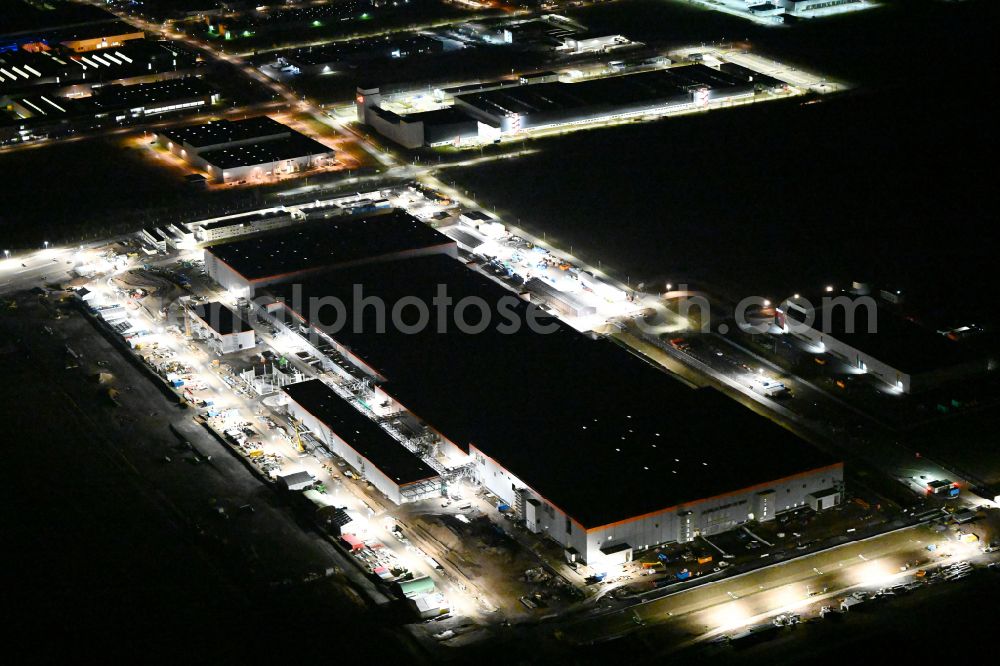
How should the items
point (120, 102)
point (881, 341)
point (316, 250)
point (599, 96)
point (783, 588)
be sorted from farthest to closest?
1. point (120, 102)
2. point (599, 96)
3. point (316, 250)
4. point (881, 341)
5. point (783, 588)

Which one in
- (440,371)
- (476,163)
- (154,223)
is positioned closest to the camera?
(440,371)

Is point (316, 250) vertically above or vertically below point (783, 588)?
below

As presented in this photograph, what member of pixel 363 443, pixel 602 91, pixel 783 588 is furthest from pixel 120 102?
pixel 783 588

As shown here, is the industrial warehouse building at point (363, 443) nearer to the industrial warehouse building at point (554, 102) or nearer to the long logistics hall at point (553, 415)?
the long logistics hall at point (553, 415)

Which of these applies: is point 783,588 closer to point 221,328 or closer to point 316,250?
point 221,328

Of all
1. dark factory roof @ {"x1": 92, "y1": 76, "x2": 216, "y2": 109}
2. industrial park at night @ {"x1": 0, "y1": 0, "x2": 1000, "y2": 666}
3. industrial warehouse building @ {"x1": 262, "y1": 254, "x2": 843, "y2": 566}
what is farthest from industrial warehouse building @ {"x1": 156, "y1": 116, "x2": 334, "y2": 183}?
industrial warehouse building @ {"x1": 262, "y1": 254, "x2": 843, "y2": 566}

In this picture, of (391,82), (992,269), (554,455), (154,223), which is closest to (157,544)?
(554,455)

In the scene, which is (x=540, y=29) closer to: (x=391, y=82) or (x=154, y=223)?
(x=391, y=82)
